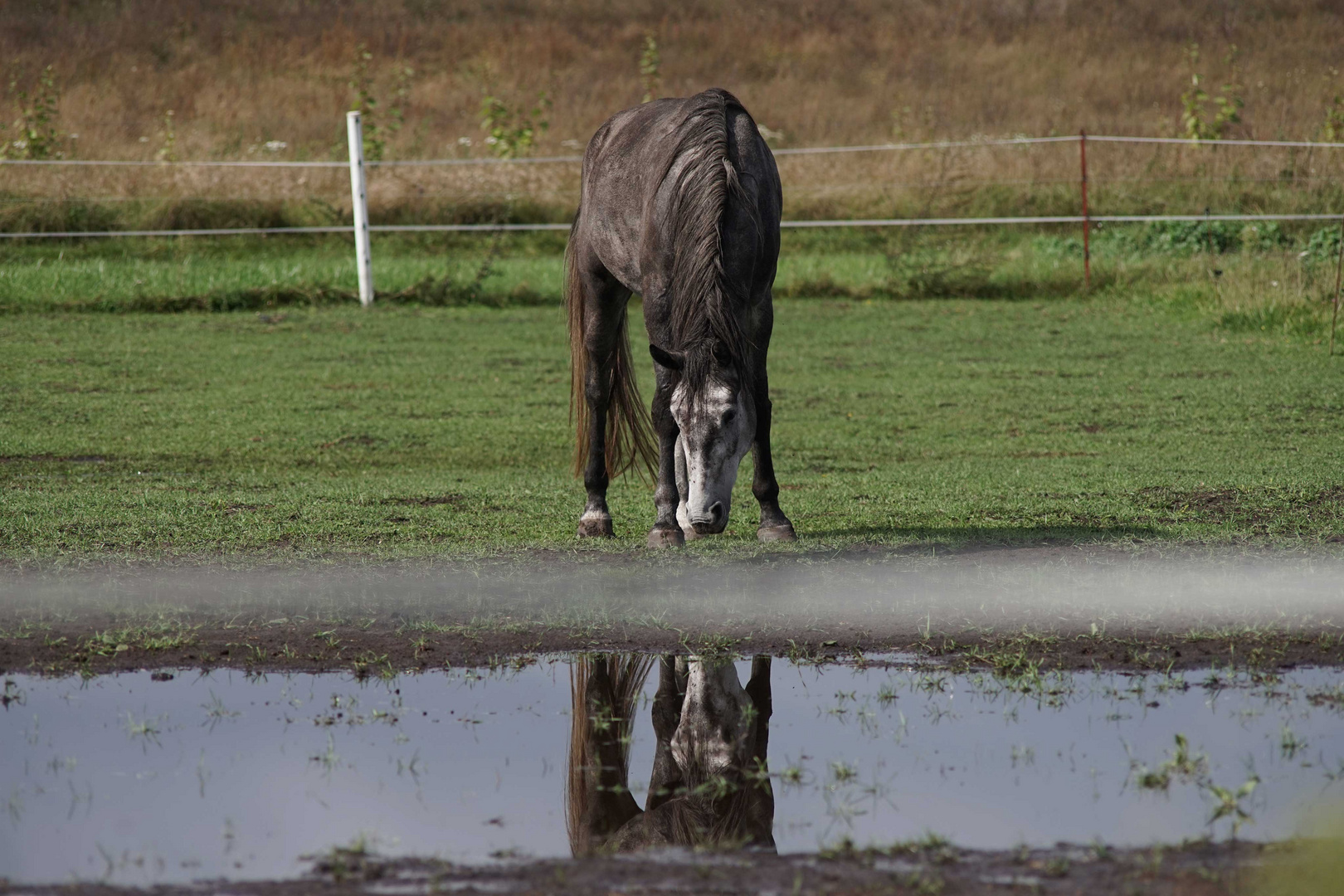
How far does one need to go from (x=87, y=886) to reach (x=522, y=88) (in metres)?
23.6

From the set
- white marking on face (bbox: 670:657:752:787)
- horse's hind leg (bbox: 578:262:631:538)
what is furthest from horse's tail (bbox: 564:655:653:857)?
horse's hind leg (bbox: 578:262:631:538)

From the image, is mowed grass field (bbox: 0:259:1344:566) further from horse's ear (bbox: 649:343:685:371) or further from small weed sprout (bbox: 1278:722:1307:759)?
small weed sprout (bbox: 1278:722:1307:759)

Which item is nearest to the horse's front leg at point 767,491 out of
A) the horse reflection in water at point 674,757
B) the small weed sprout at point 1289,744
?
the horse reflection in water at point 674,757

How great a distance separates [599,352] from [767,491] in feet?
3.77

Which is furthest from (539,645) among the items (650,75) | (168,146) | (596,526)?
(650,75)

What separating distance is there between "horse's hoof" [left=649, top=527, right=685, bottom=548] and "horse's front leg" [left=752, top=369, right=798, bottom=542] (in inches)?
13.3

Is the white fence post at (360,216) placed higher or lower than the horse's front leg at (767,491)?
higher

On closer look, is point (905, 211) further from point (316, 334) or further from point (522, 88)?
point (522, 88)

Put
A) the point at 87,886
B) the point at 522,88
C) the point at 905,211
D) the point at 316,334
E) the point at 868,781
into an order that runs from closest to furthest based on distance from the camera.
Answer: the point at 87,886 < the point at 868,781 < the point at 316,334 < the point at 905,211 < the point at 522,88

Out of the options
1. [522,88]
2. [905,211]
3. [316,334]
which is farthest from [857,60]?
[316,334]

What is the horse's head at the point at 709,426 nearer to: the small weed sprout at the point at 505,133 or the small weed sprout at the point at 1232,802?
the small weed sprout at the point at 1232,802

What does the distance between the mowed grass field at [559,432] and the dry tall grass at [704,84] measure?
156 inches

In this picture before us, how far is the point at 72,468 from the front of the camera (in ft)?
25.5

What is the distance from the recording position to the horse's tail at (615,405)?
6.69 metres
